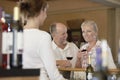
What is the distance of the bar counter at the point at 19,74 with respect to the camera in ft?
4.76

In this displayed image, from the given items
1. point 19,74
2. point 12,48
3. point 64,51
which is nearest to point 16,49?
point 12,48

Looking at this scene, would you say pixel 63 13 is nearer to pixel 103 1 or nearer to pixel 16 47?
pixel 103 1

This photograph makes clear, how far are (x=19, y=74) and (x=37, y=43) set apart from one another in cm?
64

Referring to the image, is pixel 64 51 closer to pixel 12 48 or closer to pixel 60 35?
pixel 60 35

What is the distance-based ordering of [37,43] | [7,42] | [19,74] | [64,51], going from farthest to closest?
1. [64,51]
2. [37,43]
3. [7,42]
4. [19,74]

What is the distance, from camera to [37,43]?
6.97 ft

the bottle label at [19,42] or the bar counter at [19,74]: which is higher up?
the bottle label at [19,42]

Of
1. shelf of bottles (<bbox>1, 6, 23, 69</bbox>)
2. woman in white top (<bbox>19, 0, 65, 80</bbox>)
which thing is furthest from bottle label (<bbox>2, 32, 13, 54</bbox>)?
woman in white top (<bbox>19, 0, 65, 80</bbox>)

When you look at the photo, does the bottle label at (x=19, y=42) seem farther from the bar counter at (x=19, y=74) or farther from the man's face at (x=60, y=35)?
the man's face at (x=60, y=35)

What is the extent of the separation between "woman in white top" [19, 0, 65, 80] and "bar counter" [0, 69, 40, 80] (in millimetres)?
479

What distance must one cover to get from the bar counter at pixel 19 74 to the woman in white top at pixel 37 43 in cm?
48

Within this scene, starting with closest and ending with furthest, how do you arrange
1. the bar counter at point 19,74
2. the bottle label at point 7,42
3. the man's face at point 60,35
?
1. the bar counter at point 19,74
2. the bottle label at point 7,42
3. the man's face at point 60,35

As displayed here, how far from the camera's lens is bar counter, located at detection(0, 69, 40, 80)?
1.45 meters

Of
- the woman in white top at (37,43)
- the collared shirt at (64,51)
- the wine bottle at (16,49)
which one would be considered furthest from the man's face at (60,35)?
the wine bottle at (16,49)
